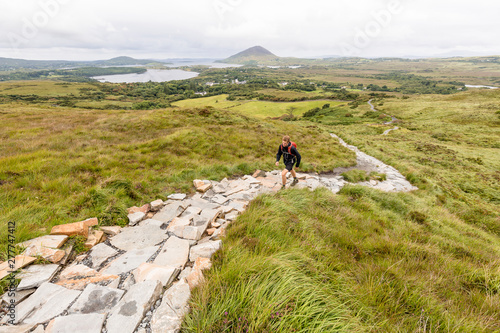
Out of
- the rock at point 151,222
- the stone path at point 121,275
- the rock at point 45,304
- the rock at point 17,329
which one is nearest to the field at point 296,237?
the stone path at point 121,275

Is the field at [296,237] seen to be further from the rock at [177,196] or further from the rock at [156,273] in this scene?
the rock at [156,273]

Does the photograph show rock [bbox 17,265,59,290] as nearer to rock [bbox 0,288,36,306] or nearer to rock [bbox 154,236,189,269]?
rock [bbox 0,288,36,306]

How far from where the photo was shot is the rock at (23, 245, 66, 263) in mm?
3569

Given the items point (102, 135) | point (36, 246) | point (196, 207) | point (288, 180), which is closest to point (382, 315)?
point (196, 207)

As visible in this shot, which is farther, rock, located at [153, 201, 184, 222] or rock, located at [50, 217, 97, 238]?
rock, located at [153, 201, 184, 222]

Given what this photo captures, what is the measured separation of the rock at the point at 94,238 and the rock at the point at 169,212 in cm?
138

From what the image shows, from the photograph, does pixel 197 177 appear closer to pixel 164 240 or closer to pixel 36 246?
pixel 164 240

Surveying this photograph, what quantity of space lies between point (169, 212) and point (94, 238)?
1963mm

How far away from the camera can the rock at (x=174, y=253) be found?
383 cm

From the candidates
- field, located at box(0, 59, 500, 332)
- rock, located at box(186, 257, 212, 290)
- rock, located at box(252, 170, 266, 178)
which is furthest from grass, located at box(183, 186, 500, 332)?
rock, located at box(252, 170, 266, 178)

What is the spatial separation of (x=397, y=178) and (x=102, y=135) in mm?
21788

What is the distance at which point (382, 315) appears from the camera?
2.76m

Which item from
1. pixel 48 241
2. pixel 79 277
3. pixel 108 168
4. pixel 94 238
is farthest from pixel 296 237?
pixel 108 168

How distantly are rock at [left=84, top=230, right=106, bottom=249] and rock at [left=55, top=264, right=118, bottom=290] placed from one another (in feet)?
2.29
